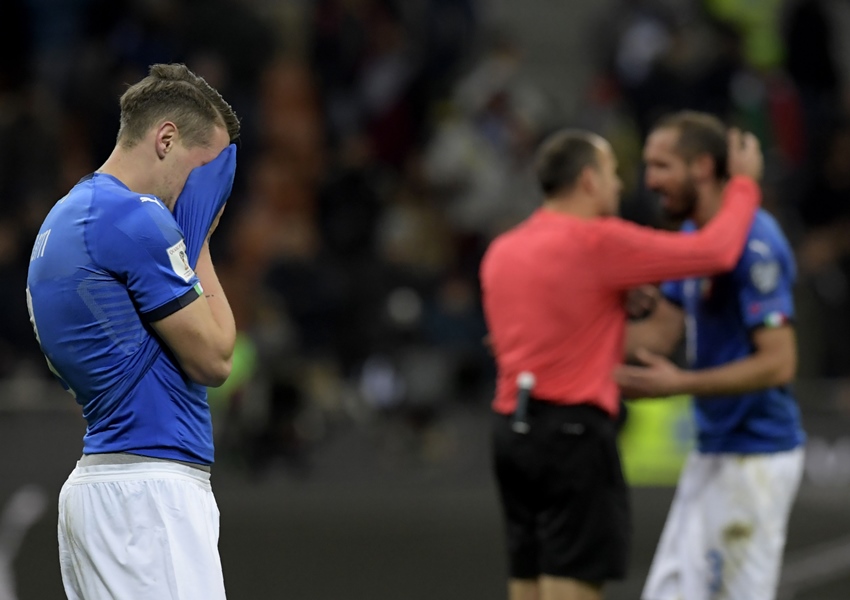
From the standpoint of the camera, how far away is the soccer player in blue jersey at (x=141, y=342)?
363 cm

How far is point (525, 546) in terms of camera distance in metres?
5.18

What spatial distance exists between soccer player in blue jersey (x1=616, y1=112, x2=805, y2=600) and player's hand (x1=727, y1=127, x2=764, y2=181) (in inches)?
2.3

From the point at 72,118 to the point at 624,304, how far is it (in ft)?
30.6

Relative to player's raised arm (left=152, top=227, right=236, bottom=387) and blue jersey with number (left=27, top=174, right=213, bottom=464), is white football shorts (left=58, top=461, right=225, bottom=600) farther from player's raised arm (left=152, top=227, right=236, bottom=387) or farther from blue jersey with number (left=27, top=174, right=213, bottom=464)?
player's raised arm (left=152, top=227, right=236, bottom=387)

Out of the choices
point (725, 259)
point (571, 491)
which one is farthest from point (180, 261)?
point (725, 259)

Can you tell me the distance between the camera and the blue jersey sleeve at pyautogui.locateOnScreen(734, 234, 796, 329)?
5113 mm

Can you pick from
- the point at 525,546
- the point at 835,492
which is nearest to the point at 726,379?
the point at 525,546

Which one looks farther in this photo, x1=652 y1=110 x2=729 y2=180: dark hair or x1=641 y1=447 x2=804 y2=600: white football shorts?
x1=652 y1=110 x2=729 y2=180: dark hair

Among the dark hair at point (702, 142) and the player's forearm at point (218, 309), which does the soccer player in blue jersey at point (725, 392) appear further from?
the player's forearm at point (218, 309)

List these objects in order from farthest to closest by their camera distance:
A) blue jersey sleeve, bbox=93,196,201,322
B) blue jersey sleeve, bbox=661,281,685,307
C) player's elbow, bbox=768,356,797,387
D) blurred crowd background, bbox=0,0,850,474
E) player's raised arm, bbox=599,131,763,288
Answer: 1. blurred crowd background, bbox=0,0,850,474
2. blue jersey sleeve, bbox=661,281,685,307
3. player's elbow, bbox=768,356,797,387
4. player's raised arm, bbox=599,131,763,288
5. blue jersey sleeve, bbox=93,196,201,322

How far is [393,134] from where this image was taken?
14.0 m

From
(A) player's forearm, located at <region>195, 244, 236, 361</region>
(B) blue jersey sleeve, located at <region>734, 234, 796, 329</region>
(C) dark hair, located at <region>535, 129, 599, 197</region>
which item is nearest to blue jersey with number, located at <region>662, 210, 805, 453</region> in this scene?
(B) blue jersey sleeve, located at <region>734, 234, 796, 329</region>

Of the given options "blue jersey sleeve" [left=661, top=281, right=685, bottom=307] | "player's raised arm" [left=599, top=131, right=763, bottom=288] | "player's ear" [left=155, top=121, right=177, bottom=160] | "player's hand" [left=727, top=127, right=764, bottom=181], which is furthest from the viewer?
"blue jersey sleeve" [left=661, top=281, right=685, bottom=307]

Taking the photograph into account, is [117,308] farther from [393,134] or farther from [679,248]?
[393,134]
